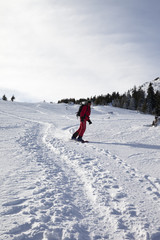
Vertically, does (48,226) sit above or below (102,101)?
below

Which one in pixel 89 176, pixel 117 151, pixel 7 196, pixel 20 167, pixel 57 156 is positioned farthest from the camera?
pixel 117 151

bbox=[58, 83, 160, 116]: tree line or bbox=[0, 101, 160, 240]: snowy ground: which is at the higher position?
bbox=[58, 83, 160, 116]: tree line

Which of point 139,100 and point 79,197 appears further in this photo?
point 139,100

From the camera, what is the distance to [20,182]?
361cm

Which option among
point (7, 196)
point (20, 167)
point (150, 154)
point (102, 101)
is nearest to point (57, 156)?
point (20, 167)

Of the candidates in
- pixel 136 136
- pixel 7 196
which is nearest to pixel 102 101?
pixel 136 136

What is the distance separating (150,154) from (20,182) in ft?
14.9

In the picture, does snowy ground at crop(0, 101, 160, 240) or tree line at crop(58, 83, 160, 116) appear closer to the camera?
snowy ground at crop(0, 101, 160, 240)

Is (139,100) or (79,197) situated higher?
(139,100)

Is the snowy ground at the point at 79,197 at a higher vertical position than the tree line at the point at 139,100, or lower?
lower

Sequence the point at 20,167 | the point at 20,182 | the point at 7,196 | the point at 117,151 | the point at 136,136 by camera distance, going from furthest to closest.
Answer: the point at 136,136
the point at 117,151
the point at 20,167
the point at 20,182
the point at 7,196

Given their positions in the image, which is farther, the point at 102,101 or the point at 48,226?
the point at 102,101

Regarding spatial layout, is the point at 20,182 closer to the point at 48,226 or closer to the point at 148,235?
the point at 48,226

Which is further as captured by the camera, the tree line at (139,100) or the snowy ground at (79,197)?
the tree line at (139,100)
